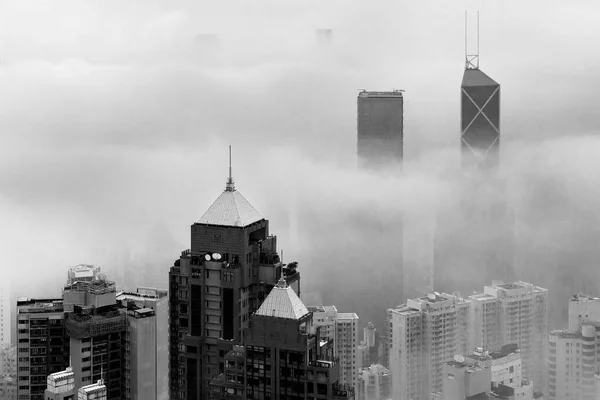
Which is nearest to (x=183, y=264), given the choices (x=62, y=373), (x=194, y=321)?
(x=194, y=321)

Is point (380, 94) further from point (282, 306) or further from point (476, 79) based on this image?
point (282, 306)

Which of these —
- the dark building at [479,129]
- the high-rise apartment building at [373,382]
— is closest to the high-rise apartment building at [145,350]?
the high-rise apartment building at [373,382]

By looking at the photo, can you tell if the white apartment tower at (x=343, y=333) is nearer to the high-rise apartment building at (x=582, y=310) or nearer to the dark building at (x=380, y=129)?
the high-rise apartment building at (x=582, y=310)

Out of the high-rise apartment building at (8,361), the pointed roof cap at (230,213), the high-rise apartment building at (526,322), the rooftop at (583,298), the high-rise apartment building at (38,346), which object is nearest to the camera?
the pointed roof cap at (230,213)

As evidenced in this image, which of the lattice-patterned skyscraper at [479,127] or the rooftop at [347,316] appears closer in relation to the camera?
the rooftop at [347,316]

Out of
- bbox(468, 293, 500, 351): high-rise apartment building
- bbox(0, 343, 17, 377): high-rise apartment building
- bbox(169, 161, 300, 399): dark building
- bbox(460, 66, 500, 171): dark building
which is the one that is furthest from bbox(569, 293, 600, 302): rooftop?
bbox(0, 343, 17, 377): high-rise apartment building

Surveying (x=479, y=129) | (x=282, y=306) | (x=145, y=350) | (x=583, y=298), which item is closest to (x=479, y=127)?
(x=479, y=129)

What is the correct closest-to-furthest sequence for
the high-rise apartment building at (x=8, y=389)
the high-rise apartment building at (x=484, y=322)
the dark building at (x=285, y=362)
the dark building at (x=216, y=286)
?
the dark building at (x=285, y=362), the dark building at (x=216, y=286), the high-rise apartment building at (x=8, y=389), the high-rise apartment building at (x=484, y=322)
